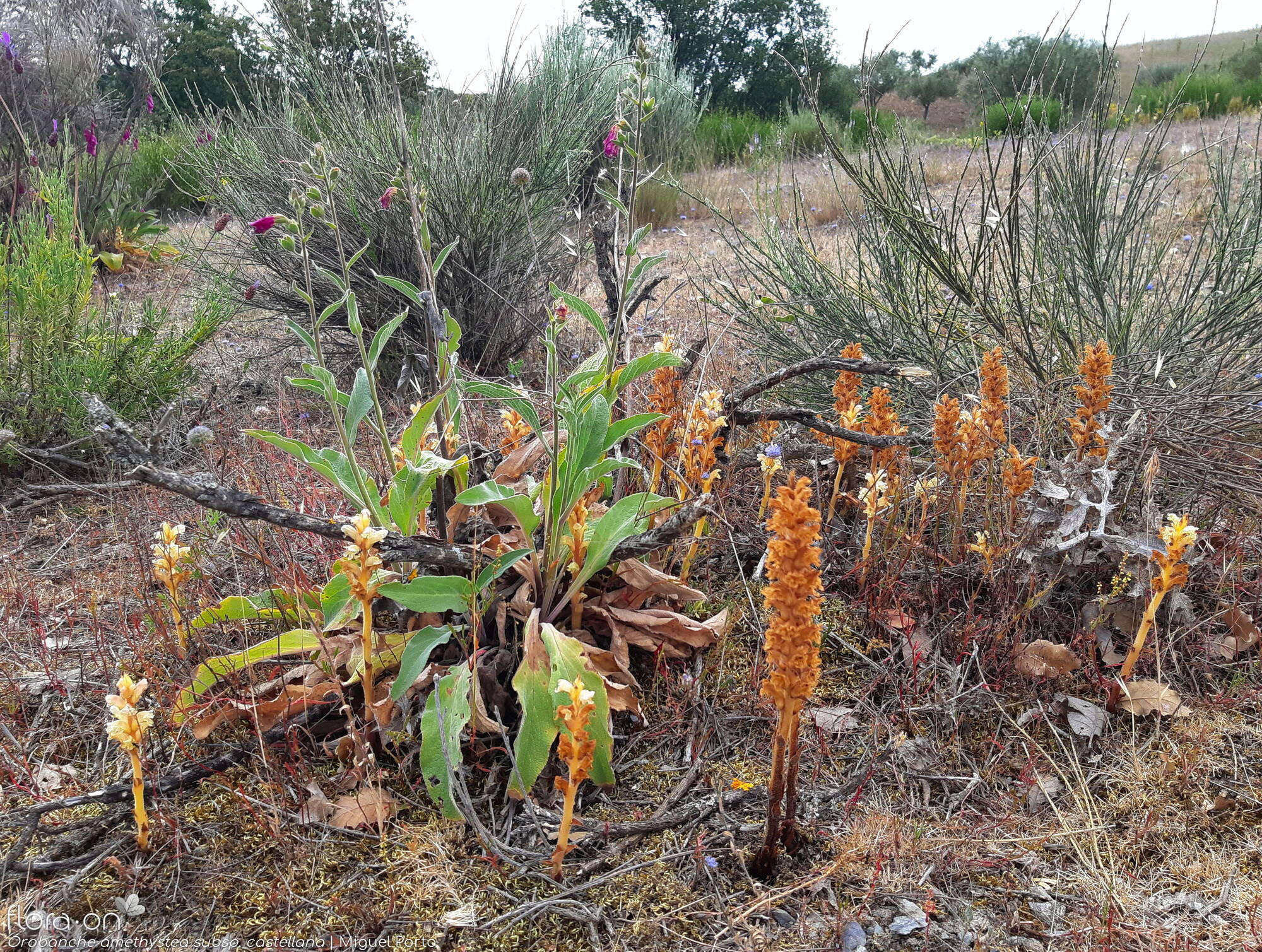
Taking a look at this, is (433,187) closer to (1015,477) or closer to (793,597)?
(1015,477)

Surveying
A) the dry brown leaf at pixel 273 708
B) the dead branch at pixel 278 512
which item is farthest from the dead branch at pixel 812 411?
the dry brown leaf at pixel 273 708

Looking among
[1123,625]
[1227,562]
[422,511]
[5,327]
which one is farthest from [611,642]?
[5,327]

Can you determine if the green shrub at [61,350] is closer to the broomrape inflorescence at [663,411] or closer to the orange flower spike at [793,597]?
the broomrape inflorescence at [663,411]

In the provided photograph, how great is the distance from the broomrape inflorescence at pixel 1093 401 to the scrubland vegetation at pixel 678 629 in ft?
0.03

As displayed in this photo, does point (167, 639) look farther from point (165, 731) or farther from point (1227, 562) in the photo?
point (1227, 562)

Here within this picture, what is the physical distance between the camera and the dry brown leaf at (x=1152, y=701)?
5.59ft

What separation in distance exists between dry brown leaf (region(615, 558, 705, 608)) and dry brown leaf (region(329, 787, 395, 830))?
2.26ft

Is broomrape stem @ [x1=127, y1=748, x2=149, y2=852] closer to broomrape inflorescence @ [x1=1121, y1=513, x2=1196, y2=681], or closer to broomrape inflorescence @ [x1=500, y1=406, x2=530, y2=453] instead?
broomrape inflorescence @ [x1=500, y1=406, x2=530, y2=453]

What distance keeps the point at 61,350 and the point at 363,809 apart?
2.77 meters

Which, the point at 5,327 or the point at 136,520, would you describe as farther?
the point at 5,327

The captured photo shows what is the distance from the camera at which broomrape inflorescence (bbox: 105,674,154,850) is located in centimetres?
128

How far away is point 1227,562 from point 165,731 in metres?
2.57

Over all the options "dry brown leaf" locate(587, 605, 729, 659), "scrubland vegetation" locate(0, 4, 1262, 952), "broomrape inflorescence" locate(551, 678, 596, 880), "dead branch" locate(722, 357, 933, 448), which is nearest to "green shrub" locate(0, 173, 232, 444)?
"scrubland vegetation" locate(0, 4, 1262, 952)

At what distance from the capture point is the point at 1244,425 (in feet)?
7.55
